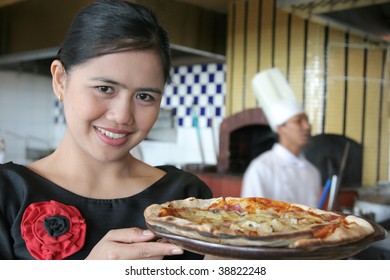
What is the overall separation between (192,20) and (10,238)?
20.1 inches

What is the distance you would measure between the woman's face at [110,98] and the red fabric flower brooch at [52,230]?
0.30ft

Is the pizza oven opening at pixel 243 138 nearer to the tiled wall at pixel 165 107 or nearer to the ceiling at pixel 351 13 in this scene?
the tiled wall at pixel 165 107

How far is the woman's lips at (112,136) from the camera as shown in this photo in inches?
26.9

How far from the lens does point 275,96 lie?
1562 mm

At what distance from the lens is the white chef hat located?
4.83ft

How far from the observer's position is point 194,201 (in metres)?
0.75

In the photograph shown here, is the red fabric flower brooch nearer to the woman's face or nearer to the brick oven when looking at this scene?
the woman's face

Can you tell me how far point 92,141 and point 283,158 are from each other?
2.69 ft

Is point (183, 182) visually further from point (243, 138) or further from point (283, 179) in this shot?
point (243, 138)

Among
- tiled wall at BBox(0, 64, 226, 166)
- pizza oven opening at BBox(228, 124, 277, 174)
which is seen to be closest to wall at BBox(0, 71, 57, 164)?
tiled wall at BBox(0, 64, 226, 166)

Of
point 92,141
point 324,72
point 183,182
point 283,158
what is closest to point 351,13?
point 324,72

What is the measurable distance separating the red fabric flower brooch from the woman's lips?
0.11m

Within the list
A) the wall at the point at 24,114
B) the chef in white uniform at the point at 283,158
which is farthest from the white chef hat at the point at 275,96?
the wall at the point at 24,114

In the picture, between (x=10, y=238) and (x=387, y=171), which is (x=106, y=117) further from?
(x=387, y=171)
